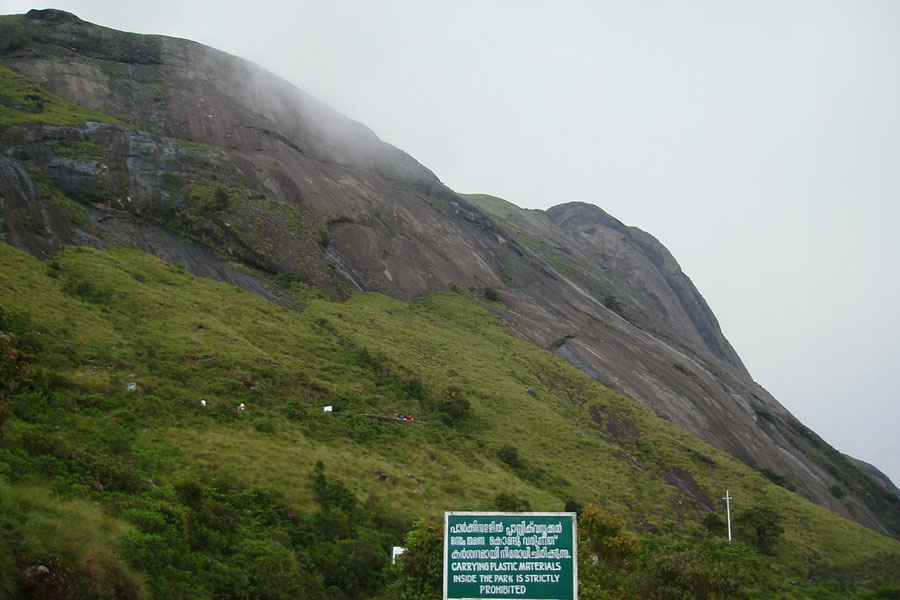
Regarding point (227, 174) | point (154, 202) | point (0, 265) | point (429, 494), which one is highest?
point (227, 174)

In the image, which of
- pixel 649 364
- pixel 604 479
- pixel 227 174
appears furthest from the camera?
pixel 649 364

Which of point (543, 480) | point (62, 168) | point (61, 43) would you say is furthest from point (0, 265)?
point (61, 43)

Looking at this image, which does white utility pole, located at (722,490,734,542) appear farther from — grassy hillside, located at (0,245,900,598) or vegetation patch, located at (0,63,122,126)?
vegetation patch, located at (0,63,122,126)

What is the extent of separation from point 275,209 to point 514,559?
54.7 m

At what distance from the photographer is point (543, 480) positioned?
1729 inches

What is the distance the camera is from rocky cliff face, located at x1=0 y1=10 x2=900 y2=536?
57031mm

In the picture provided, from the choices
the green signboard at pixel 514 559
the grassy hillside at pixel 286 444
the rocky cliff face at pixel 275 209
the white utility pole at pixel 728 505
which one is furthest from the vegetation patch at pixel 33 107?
the green signboard at pixel 514 559

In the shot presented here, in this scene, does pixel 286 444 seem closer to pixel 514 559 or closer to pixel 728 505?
pixel 514 559

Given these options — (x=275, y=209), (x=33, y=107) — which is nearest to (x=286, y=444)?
(x=275, y=209)

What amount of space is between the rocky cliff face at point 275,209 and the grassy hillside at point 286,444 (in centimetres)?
521

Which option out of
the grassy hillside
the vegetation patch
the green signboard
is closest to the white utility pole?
the grassy hillside

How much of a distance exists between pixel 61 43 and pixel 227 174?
27.8 m

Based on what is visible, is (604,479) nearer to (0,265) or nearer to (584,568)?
(584,568)

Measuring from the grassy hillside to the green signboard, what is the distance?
8.28 m
